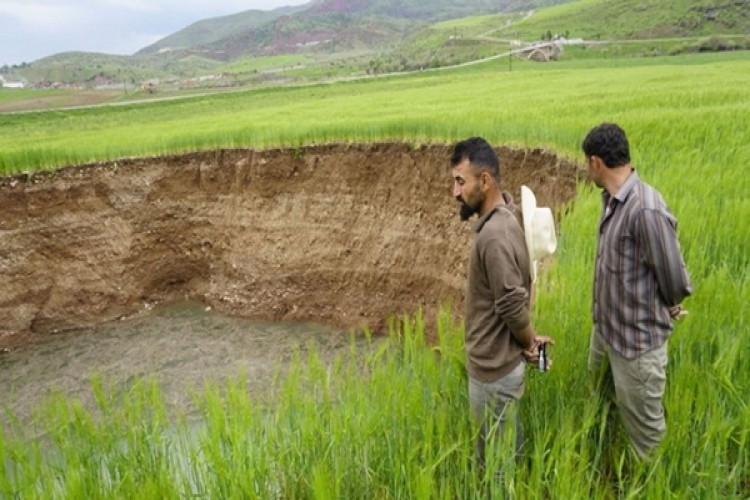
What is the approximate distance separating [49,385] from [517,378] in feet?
26.4

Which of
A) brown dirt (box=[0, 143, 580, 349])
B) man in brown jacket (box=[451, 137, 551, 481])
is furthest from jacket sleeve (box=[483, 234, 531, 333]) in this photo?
brown dirt (box=[0, 143, 580, 349])

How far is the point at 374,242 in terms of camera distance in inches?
451

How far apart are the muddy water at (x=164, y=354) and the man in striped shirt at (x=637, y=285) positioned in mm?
5965

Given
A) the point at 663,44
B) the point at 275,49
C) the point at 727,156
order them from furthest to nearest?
1. the point at 275,49
2. the point at 663,44
3. the point at 727,156

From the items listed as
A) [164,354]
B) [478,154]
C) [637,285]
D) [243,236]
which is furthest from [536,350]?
[243,236]

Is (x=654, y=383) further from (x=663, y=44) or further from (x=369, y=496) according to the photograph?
(x=663, y=44)

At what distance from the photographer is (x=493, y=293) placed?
290 centimetres

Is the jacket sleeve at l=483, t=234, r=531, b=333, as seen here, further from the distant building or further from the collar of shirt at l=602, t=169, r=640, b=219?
the distant building

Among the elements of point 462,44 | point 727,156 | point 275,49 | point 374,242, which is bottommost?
point 374,242

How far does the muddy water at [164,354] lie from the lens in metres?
8.41

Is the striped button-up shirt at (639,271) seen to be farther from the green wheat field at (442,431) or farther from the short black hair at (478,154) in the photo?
the short black hair at (478,154)

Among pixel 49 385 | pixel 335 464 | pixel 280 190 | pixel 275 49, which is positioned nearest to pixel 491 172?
pixel 335 464

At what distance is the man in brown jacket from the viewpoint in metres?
2.82

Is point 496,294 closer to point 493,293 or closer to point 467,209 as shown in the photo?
point 493,293
